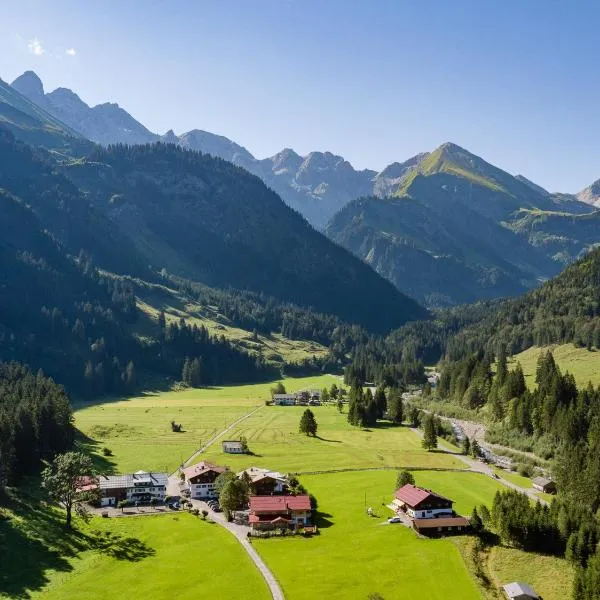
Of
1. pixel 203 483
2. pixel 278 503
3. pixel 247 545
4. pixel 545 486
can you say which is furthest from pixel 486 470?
pixel 247 545

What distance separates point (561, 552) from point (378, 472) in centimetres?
4587

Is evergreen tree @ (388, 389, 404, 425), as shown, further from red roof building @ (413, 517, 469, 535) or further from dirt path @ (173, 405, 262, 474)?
red roof building @ (413, 517, 469, 535)

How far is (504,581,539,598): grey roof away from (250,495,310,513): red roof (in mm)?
31942

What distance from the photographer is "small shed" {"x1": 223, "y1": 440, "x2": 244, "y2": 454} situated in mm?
137250

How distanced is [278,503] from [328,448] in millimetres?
50439

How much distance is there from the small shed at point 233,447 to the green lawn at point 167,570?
152 feet

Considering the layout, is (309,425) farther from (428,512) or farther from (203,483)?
(428,512)

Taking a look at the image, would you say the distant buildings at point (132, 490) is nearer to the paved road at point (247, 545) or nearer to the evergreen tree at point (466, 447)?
the paved road at point (247, 545)

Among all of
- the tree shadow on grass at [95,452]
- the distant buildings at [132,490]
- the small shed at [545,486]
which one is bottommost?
the tree shadow on grass at [95,452]

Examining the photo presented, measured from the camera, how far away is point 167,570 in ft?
246

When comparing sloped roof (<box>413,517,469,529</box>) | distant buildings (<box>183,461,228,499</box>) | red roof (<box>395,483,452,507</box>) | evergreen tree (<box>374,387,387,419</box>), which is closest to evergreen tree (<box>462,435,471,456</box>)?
evergreen tree (<box>374,387,387,419</box>)

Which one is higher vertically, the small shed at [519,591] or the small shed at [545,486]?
the small shed at [545,486]

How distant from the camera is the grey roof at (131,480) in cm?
10369

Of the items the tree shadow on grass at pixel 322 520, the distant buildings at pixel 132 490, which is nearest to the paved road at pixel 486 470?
the tree shadow on grass at pixel 322 520
